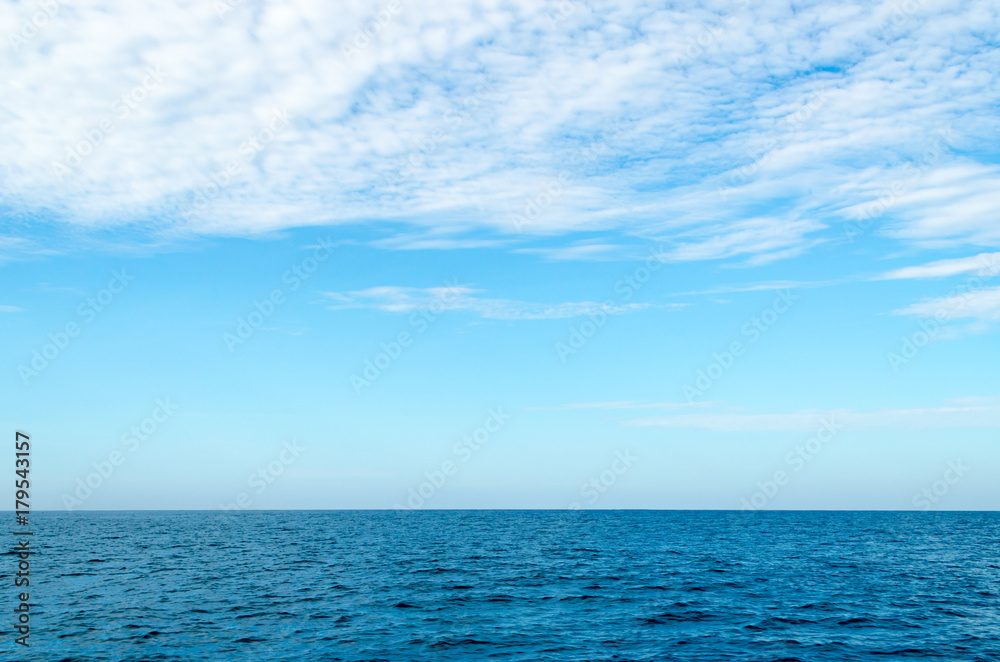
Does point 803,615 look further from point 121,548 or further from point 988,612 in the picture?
point 121,548

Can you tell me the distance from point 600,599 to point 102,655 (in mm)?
22716

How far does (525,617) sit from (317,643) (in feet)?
31.6

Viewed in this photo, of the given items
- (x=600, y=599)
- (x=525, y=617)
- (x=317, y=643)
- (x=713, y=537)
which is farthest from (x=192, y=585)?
(x=713, y=537)

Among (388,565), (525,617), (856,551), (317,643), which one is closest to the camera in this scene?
(317,643)

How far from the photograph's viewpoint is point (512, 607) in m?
31.4

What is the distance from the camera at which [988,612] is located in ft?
100.0

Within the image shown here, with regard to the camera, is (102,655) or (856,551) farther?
(856,551)

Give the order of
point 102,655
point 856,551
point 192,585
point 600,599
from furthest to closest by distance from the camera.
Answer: point 856,551 → point 192,585 → point 600,599 → point 102,655

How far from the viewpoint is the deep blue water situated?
24.0 meters

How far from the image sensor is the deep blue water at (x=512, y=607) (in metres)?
24.0

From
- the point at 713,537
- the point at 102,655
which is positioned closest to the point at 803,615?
the point at 102,655

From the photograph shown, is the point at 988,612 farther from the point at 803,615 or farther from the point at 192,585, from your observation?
the point at 192,585

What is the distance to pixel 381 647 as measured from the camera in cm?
2419

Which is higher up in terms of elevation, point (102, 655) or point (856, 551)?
point (102, 655)
